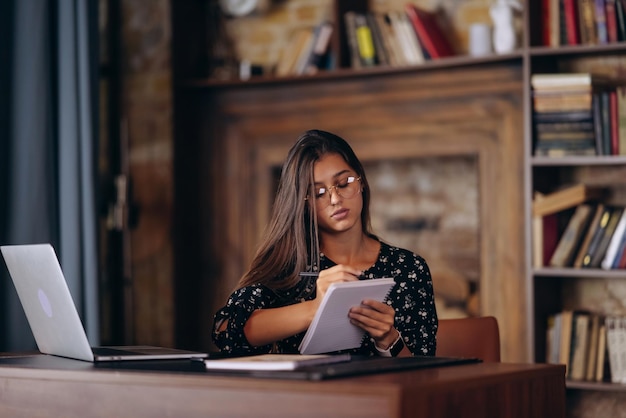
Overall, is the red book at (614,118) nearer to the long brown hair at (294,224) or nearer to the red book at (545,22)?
the red book at (545,22)

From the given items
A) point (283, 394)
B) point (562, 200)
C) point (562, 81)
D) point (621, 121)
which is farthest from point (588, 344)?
point (283, 394)

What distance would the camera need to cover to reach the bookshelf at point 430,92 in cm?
387

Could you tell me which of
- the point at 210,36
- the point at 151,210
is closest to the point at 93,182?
the point at 151,210

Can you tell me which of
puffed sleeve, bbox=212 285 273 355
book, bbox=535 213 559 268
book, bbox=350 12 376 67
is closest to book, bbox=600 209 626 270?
book, bbox=535 213 559 268

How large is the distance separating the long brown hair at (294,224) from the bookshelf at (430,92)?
1.46 metres

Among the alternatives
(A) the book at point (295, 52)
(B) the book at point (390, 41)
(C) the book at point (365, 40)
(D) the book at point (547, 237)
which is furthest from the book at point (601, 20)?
(A) the book at point (295, 52)

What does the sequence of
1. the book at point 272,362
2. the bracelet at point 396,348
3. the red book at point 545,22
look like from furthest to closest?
the red book at point 545,22, the bracelet at point 396,348, the book at point 272,362

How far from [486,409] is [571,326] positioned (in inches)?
85.8

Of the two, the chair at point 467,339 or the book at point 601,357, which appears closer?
the chair at point 467,339

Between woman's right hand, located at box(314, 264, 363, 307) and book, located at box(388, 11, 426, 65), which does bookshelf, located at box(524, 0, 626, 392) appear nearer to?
book, located at box(388, 11, 426, 65)

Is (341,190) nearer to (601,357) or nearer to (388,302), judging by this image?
(388,302)

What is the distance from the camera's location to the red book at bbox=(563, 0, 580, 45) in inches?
153

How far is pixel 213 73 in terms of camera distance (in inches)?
186

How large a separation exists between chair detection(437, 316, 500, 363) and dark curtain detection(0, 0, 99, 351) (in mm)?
1683
